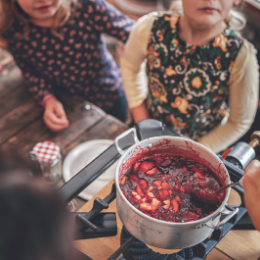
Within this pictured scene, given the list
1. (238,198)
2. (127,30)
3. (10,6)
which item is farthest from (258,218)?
(10,6)

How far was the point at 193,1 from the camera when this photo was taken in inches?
39.6

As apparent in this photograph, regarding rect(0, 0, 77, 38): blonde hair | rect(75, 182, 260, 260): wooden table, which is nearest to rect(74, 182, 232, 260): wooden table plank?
rect(75, 182, 260, 260): wooden table

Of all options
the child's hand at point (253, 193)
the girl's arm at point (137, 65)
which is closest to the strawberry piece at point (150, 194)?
the child's hand at point (253, 193)

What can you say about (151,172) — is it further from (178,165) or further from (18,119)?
(18,119)

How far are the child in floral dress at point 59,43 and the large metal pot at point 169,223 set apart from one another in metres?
0.69

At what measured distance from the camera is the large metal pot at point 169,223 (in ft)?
1.87

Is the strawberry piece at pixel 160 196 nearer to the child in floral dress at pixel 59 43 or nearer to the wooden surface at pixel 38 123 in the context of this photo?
the wooden surface at pixel 38 123

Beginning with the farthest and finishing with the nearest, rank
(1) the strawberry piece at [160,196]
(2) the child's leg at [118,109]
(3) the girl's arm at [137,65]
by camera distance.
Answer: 1. (2) the child's leg at [118,109]
2. (3) the girl's arm at [137,65]
3. (1) the strawberry piece at [160,196]

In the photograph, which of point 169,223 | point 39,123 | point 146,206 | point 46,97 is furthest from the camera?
point 46,97

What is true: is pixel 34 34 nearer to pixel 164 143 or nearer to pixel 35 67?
pixel 35 67

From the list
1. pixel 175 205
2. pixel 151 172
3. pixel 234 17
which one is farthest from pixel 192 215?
pixel 234 17

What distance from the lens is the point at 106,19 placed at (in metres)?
1.56

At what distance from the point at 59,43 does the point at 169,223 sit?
51.1 inches

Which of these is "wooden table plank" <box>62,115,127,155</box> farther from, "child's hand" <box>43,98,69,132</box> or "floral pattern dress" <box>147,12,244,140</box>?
"floral pattern dress" <box>147,12,244,140</box>
